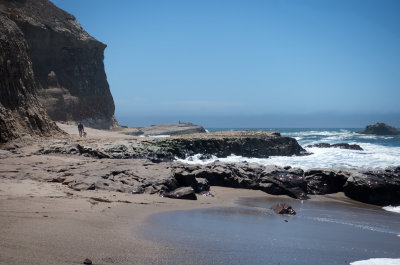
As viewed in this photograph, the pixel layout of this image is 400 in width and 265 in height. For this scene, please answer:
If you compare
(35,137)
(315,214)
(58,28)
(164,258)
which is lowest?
(315,214)

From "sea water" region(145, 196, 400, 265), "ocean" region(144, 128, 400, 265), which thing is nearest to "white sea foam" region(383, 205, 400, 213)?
"ocean" region(144, 128, 400, 265)

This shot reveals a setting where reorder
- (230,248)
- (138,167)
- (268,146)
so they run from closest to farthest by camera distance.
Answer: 1. (230,248)
2. (138,167)
3. (268,146)

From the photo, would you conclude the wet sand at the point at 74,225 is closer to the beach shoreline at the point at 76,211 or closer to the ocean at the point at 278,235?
the beach shoreline at the point at 76,211

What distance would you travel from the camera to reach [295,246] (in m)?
5.80

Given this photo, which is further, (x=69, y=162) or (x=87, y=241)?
(x=69, y=162)

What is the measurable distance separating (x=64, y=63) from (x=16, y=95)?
76.8ft

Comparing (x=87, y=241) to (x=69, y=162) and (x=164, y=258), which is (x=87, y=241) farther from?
(x=69, y=162)

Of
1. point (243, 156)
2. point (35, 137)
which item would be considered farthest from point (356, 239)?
point (243, 156)

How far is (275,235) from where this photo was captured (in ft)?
21.1

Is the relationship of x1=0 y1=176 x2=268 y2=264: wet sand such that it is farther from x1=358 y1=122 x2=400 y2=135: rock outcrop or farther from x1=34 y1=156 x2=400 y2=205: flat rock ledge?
x1=358 y1=122 x2=400 y2=135: rock outcrop

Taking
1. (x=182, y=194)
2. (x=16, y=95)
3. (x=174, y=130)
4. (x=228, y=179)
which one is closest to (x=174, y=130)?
(x=174, y=130)

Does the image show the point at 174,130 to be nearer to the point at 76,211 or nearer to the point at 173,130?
the point at 173,130

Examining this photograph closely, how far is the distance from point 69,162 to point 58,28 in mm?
30029

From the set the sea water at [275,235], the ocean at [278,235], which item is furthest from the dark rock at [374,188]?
the sea water at [275,235]
